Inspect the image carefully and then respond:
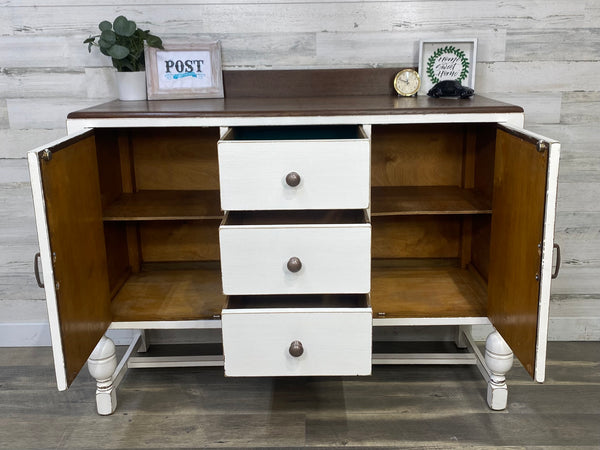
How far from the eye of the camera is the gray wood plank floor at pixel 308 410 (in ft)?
4.95

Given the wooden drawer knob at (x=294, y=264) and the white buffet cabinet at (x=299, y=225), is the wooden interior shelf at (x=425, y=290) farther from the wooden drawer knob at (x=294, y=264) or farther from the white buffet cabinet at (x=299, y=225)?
the wooden drawer knob at (x=294, y=264)

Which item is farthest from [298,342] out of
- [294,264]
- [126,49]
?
[126,49]

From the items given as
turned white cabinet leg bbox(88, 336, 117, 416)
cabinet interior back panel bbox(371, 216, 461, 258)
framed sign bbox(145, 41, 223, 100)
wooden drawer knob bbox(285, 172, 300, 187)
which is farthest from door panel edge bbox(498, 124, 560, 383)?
turned white cabinet leg bbox(88, 336, 117, 416)

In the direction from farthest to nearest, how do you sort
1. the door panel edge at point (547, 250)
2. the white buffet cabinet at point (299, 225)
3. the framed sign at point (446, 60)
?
the framed sign at point (446, 60) < the white buffet cabinet at point (299, 225) < the door panel edge at point (547, 250)

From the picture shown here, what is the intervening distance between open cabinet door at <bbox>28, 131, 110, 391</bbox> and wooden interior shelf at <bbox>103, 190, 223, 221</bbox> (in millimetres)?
88

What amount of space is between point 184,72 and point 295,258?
27.8 inches

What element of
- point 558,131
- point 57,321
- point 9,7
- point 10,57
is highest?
point 9,7

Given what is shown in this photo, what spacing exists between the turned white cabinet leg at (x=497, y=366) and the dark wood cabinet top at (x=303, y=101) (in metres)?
0.58

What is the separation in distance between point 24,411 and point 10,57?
1.01 meters

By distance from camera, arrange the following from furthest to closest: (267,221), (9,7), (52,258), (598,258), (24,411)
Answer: (598,258) → (9,7) → (24,411) → (267,221) → (52,258)

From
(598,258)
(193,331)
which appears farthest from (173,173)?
(598,258)

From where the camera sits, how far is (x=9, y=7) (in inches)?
69.4

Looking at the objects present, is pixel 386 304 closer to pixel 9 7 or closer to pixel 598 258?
pixel 598 258

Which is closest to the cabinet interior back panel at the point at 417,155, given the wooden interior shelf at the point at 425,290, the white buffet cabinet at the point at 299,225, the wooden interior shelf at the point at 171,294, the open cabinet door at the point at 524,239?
the white buffet cabinet at the point at 299,225
